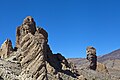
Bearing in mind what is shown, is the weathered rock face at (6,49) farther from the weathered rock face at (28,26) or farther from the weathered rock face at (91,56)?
the weathered rock face at (91,56)

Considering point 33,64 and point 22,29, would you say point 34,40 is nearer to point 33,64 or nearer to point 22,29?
point 33,64

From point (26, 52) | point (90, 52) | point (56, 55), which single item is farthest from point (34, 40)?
point (90, 52)

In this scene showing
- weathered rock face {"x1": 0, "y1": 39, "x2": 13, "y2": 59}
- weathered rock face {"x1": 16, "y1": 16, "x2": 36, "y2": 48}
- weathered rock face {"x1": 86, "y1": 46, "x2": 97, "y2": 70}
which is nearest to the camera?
weathered rock face {"x1": 16, "y1": 16, "x2": 36, "y2": 48}

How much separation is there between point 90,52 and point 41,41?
79480mm

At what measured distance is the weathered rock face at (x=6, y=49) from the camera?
8319cm

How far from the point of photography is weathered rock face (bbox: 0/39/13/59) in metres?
83.2

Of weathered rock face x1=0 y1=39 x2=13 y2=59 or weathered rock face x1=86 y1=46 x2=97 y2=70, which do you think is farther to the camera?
weathered rock face x1=86 y1=46 x2=97 y2=70

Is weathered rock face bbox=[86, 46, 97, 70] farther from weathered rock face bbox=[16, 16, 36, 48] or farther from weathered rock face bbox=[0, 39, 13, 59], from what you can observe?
weathered rock face bbox=[0, 39, 13, 59]

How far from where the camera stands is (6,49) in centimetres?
8406

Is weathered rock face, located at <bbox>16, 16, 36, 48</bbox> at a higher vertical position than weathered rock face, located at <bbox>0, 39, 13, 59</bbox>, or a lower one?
higher

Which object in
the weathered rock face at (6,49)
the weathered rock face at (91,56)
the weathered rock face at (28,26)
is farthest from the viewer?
the weathered rock face at (91,56)

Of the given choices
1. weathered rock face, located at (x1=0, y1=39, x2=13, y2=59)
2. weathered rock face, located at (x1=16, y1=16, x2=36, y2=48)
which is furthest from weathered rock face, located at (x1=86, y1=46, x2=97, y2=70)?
weathered rock face, located at (x1=0, y1=39, x2=13, y2=59)

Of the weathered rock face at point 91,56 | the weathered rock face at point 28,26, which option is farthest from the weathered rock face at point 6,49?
the weathered rock face at point 91,56

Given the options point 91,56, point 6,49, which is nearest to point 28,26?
point 6,49
